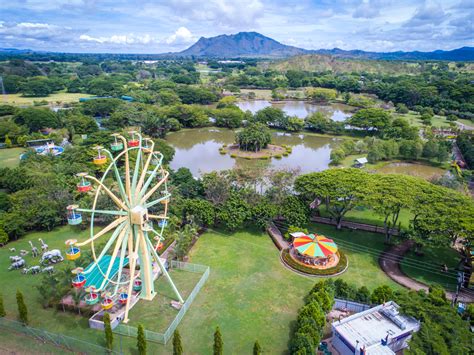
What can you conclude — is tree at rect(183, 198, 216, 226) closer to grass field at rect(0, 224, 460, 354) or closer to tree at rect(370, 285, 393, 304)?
grass field at rect(0, 224, 460, 354)

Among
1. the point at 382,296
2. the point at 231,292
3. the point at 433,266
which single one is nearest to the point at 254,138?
the point at 433,266

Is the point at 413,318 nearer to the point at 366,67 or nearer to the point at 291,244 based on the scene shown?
the point at 291,244

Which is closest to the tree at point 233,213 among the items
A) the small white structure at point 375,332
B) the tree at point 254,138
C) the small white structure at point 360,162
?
the small white structure at point 375,332

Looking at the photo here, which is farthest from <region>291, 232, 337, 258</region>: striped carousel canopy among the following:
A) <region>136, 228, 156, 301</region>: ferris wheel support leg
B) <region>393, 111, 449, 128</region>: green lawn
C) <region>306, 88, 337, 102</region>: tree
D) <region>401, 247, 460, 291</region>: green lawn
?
<region>306, 88, 337, 102</region>: tree

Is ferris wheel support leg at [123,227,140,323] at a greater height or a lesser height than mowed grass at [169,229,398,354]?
greater

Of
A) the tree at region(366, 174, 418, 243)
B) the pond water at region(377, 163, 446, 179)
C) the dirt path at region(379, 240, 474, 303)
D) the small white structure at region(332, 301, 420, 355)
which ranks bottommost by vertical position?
the dirt path at region(379, 240, 474, 303)

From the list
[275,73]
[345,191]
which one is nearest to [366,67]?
[275,73]

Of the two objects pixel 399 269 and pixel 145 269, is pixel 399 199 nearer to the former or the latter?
pixel 399 269
